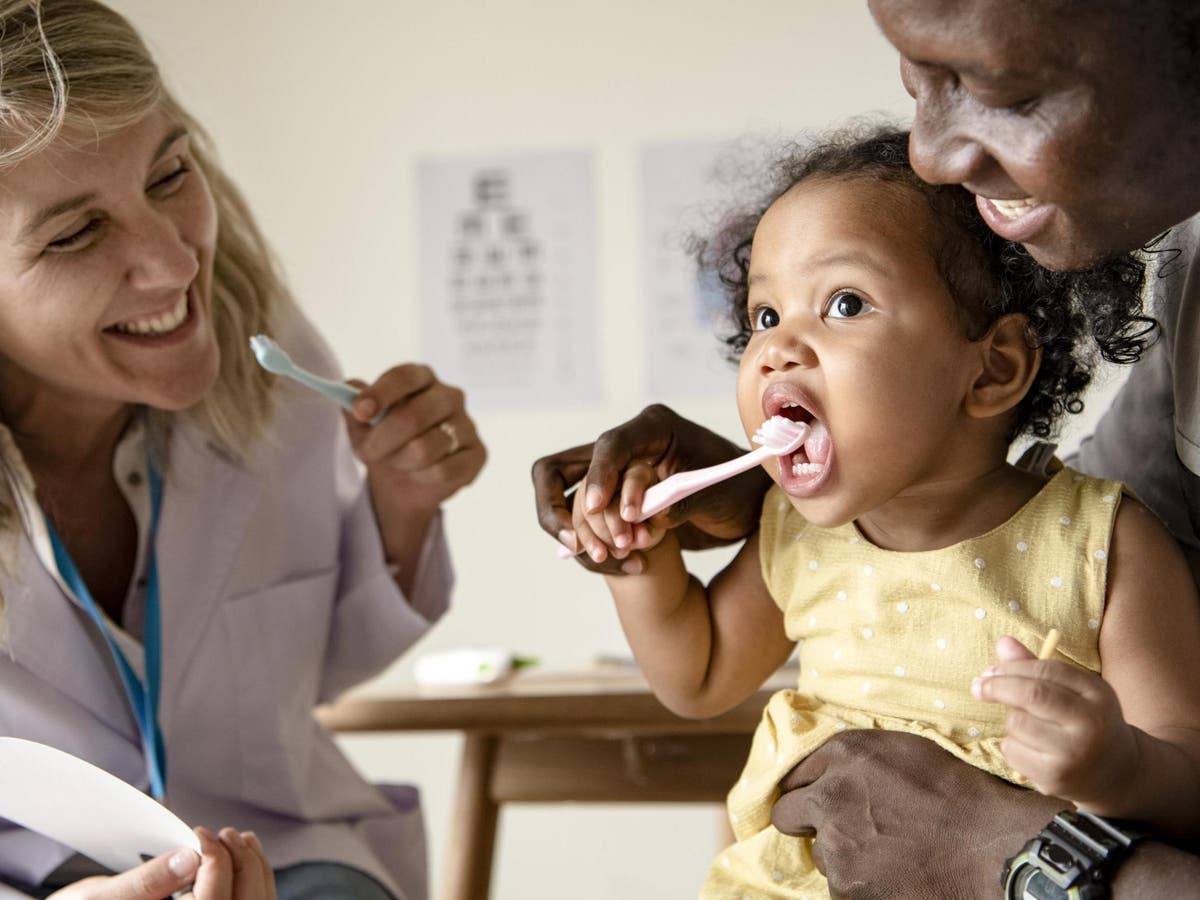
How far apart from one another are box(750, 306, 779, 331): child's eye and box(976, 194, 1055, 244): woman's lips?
7.3 inches

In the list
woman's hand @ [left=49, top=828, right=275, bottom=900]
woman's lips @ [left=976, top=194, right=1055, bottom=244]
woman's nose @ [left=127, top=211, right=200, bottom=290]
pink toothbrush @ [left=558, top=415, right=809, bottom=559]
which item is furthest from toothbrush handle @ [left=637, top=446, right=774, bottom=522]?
woman's nose @ [left=127, top=211, right=200, bottom=290]

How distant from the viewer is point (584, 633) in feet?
10.8

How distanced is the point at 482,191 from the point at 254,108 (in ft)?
1.98

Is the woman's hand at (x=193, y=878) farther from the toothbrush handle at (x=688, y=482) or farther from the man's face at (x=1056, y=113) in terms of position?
the man's face at (x=1056, y=113)

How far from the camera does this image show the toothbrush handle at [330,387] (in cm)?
135

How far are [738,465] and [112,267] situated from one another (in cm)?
68

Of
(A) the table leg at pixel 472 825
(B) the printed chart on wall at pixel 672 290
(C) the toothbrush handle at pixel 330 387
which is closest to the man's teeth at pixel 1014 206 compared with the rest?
(C) the toothbrush handle at pixel 330 387

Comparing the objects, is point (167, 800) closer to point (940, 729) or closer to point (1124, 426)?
point (940, 729)

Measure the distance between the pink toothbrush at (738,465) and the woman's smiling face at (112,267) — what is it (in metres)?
0.59

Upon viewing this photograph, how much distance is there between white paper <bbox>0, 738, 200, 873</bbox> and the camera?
111cm

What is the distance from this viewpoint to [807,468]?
961 millimetres

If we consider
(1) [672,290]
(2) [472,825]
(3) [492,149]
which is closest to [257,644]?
(2) [472,825]

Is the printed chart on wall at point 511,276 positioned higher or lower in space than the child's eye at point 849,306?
lower

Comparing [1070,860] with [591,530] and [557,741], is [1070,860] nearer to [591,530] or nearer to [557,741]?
[591,530]
